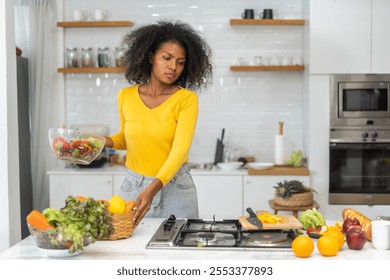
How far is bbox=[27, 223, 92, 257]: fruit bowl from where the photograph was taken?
2.24 meters

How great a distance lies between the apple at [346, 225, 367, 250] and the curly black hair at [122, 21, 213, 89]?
4.30ft

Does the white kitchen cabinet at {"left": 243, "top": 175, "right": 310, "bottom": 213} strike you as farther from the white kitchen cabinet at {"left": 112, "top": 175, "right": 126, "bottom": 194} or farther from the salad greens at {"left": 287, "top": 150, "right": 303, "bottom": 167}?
the white kitchen cabinet at {"left": 112, "top": 175, "right": 126, "bottom": 194}

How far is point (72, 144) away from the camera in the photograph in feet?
8.84

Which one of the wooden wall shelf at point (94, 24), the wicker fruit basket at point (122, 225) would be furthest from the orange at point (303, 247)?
the wooden wall shelf at point (94, 24)

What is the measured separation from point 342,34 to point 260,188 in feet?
5.11

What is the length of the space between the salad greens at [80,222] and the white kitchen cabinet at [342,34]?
136 inches

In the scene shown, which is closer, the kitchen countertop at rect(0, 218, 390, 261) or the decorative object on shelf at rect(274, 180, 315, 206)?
the kitchen countertop at rect(0, 218, 390, 261)

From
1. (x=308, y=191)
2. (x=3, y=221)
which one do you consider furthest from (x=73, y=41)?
(x=3, y=221)

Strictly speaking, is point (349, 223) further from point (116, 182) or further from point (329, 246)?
point (116, 182)

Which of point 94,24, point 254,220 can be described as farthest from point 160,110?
point 94,24

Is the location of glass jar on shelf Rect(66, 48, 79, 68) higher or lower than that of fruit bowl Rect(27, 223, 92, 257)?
higher

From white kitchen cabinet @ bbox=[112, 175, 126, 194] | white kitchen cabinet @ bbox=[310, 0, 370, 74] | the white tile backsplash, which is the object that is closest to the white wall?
white kitchen cabinet @ bbox=[112, 175, 126, 194]

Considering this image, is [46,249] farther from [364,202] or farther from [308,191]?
[364,202]

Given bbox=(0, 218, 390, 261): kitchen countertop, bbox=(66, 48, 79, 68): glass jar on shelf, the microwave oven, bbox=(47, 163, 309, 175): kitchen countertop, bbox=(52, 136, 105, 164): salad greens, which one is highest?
bbox=(66, 48, 79, 68): glass jar on shelf
